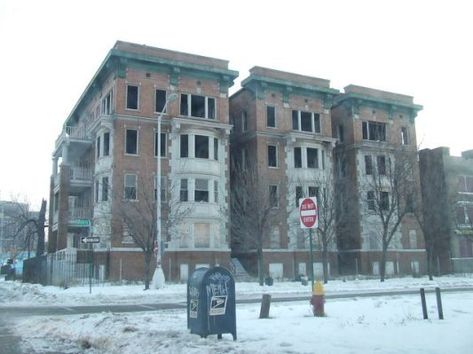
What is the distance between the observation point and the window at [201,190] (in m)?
39.1

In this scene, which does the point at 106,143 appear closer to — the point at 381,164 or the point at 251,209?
the point at 251,209

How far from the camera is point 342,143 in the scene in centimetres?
4856

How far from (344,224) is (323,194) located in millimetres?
7285

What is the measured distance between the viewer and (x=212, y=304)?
9.68m

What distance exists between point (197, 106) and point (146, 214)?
35.5 ft

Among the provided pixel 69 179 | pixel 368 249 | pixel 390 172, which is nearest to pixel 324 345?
pixel 390 172

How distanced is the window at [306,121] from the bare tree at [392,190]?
603cm

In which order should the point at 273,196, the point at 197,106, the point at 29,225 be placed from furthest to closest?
the point at 29,225, the point at 197,106, the point at 273,196

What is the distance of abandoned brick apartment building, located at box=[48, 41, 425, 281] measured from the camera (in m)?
37.4

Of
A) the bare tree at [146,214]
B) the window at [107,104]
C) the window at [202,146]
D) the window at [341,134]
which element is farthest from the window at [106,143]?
the window at [341,134]

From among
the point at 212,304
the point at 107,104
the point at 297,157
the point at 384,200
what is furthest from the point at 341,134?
the point at 212,304

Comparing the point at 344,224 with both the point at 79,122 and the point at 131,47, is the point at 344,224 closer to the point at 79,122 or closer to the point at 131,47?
the point at 131,47

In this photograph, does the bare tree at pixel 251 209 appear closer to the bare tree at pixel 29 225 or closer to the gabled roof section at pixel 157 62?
the gabled roof section at pixel 157 62

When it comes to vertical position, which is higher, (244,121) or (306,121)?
(306,121)
